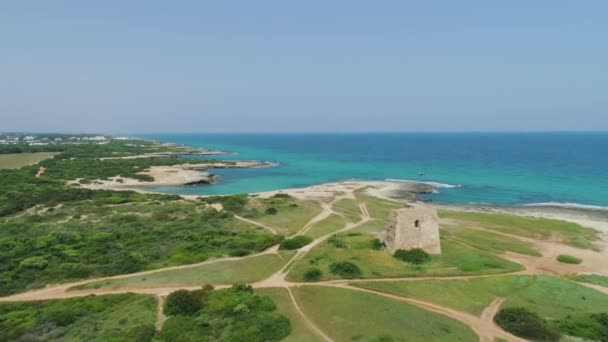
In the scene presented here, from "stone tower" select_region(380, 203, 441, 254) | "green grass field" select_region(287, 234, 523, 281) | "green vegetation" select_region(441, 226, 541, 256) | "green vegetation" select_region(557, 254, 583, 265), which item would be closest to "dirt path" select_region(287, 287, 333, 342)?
"green grass field" select_region(287, 234, 523, 281)

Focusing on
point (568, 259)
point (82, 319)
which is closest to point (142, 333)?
point (82, 319)

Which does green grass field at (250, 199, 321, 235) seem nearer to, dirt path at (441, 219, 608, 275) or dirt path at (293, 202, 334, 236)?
dirt path at (293, 202, 334, 236)

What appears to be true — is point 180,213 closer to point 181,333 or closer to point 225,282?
point 225,282

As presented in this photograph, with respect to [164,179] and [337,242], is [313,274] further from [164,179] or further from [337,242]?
[164,179]

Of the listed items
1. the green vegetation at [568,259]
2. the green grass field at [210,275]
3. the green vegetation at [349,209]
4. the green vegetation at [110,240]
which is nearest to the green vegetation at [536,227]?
the green vegetation at [568,259]

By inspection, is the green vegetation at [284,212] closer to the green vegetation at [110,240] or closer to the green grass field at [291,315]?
the green vegetation at [110,240]

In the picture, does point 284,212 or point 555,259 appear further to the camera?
point 284,212
